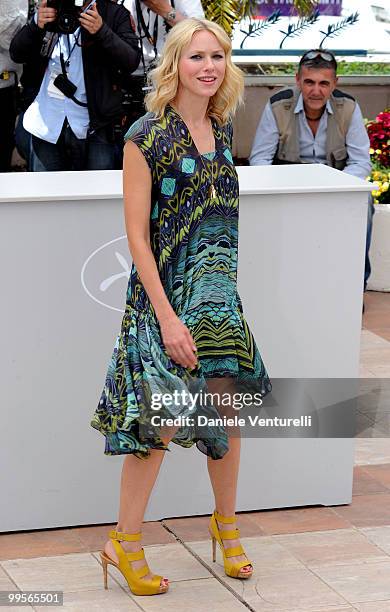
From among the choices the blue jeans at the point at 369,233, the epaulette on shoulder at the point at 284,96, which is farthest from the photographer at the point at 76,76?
the blue jeans at the point at 369,233

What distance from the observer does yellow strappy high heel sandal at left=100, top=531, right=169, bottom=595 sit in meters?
3.70

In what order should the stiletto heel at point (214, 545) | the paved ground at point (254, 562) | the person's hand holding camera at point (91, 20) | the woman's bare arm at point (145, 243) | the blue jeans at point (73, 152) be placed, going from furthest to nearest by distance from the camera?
1. the blue jeans at point (73, 152)
2. the person's hand holding camera at point (91, 20)
3. the stiletto heel at point (214, 545)
4. the paved ground at point (254, 562)
5. the woman's bare arm at point (145, 243)

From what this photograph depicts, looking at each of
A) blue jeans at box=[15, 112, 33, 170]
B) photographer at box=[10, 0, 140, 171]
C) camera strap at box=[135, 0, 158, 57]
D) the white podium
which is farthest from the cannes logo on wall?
camera strap at box=[135, 0, 158, 57]

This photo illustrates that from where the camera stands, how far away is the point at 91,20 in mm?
5500

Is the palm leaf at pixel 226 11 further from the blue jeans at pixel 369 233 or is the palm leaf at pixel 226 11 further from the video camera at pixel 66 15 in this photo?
the video camera at pixel 66 15

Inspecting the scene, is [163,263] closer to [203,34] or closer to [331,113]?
[203,34]

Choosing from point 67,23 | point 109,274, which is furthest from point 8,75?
point 109,274

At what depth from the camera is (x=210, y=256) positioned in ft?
11.8

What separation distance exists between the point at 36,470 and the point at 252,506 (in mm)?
815

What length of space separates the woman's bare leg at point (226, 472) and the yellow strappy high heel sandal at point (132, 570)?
277mm

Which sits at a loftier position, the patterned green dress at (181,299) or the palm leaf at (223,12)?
the palm leaf at (223,12)

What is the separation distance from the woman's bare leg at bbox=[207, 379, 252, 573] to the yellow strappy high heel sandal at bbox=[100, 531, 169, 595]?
0.91 feet

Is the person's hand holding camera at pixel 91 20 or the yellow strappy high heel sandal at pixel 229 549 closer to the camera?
the yellow strappy high heel sandal at pixel 229 549

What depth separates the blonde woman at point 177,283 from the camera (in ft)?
11.5
